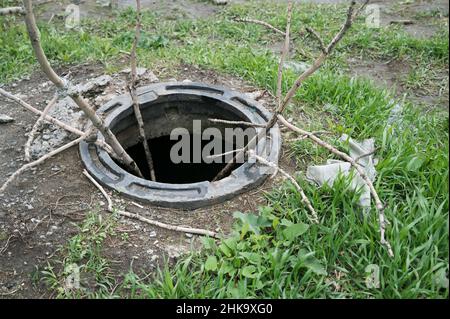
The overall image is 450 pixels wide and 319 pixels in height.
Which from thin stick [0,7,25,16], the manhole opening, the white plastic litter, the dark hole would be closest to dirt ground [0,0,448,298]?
the white plastic litter

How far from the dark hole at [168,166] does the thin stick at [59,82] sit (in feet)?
2.19

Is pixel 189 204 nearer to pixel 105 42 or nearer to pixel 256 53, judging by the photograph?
pixel 256 53

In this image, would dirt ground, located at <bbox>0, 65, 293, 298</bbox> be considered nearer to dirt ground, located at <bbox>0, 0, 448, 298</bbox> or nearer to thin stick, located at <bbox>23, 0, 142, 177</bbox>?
dirt ground, located at <bbox>0, 0, 448, 298</bbox>

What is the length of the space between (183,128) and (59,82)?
1.22 metres

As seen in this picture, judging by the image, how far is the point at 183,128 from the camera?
3285 mm

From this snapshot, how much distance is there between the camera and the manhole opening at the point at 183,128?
3057 millimetres

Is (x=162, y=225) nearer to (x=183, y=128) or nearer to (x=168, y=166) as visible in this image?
(x=183, y=128)

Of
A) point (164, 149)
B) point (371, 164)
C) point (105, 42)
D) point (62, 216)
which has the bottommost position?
point (164, 149)

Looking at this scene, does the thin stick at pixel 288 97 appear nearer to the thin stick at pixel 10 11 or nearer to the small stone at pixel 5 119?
the thin stick at pixel 10 11

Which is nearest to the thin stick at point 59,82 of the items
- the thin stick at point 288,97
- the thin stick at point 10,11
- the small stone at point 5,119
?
the thin stick at point 10,11

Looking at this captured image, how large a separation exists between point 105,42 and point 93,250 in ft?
7.31

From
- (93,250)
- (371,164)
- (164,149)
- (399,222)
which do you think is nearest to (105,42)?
(164,149)

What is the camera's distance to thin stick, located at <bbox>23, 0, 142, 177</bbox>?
6.19ft
